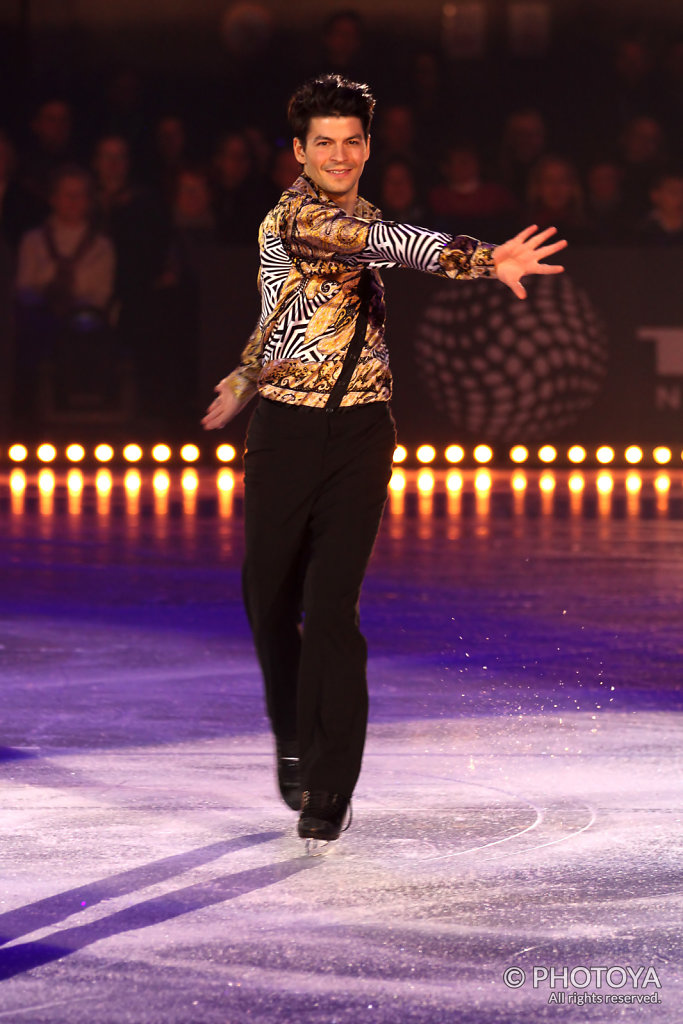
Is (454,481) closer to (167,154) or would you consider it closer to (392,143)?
(392,143)

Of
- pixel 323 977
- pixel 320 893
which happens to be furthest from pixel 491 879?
pixel 323 977

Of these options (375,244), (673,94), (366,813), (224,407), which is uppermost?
(673,94)

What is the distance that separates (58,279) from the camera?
645 inches

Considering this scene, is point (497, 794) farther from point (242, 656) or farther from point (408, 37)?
point (408, 37)

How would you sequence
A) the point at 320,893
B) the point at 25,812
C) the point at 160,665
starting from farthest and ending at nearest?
the point at 160,665
the point at 25,812
the point at 320,893

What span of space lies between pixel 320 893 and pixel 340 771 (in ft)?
1.46

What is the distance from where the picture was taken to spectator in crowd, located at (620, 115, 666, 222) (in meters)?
16.3

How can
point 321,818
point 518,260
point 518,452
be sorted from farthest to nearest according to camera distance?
point 518,452
point 321,818
point 518,260

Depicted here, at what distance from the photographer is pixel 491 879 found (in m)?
3.56

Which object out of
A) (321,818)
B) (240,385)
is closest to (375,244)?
(240,385)

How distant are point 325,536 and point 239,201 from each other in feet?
41.7

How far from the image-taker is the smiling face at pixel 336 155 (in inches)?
154

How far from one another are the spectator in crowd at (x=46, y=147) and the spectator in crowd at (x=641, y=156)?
4739mm

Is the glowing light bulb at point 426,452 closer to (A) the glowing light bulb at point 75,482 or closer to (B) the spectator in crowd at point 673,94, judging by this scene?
(A) the glowing light bulb at point 75,482
